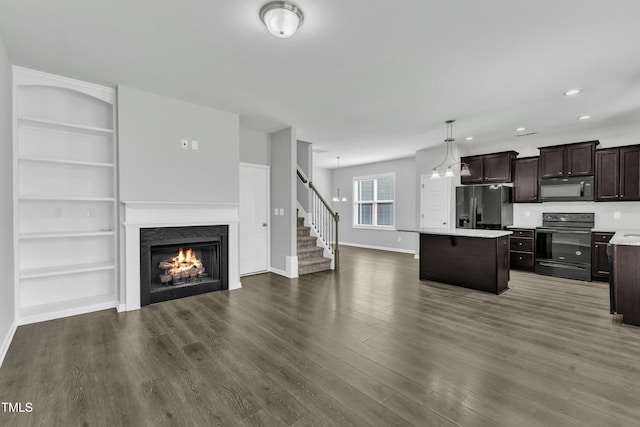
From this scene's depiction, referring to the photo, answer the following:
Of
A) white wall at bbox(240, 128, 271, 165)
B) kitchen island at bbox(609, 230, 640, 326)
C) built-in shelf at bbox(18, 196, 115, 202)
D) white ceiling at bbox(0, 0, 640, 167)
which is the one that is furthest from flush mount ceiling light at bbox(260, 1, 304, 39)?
kitchen island at bbox(609, 230, 640, 326)

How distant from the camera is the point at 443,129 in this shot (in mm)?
5566

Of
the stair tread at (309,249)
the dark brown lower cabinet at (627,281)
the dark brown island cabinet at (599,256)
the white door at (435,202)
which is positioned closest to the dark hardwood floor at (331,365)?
the dark brown lower cabinet at (627,281)

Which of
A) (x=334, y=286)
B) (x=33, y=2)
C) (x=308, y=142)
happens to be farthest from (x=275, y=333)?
(x=308, y=142)

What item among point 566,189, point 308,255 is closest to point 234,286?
point 308,255

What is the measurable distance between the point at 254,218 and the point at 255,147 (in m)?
1.36

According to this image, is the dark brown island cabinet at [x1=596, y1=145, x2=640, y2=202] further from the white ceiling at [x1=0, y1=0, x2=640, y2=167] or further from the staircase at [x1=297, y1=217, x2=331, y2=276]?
the staircase at [x1=297, y1=217, x2=331, y2=276]

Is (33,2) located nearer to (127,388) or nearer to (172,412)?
(127,388)

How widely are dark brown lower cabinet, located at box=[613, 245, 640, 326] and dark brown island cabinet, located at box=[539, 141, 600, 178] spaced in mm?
2831

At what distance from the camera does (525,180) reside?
618 cm

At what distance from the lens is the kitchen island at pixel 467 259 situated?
442 cm

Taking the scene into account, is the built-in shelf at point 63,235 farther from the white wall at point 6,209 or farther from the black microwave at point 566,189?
the black microwave at point 566,189

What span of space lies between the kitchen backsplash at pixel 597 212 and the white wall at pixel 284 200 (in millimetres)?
4936

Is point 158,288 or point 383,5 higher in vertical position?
point 383,5

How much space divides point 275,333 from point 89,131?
3.41 metres
